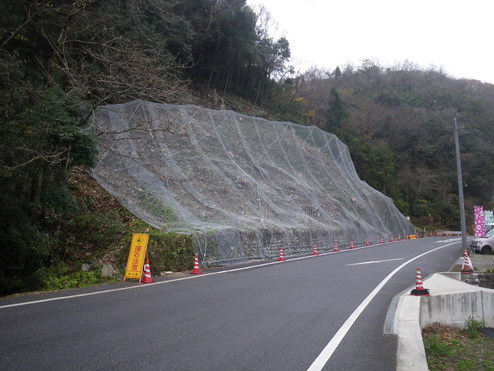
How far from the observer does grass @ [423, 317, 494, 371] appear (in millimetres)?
5707

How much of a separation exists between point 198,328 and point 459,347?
4.72m

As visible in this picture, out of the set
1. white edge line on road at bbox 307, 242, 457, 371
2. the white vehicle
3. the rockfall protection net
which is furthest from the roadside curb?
the white vehicle

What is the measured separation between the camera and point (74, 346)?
4590mm

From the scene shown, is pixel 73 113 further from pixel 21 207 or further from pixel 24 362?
pixel 24 362

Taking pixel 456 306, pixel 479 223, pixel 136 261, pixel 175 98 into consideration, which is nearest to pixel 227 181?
pixel 175 98

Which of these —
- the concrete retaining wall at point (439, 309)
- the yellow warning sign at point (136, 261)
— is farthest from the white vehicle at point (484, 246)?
the yellow warning sign at point (136, 261)

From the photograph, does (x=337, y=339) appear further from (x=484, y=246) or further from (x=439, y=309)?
(x=484, y=246)

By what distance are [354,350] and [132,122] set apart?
17559 mm

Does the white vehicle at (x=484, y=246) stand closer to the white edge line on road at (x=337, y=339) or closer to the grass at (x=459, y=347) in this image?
the grass at (x=459, y=347)

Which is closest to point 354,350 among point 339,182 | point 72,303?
point 72,303

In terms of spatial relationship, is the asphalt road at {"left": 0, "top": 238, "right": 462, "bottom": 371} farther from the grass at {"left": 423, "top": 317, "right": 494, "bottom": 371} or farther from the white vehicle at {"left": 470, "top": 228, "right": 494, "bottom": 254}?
the white vehicle at {"left": 470, "top": 228, "right": 494, "bottom": 254}

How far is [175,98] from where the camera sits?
14055 millimetres

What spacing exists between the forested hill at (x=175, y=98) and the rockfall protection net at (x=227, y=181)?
6.45ft

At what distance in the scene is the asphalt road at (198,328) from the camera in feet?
14.1
